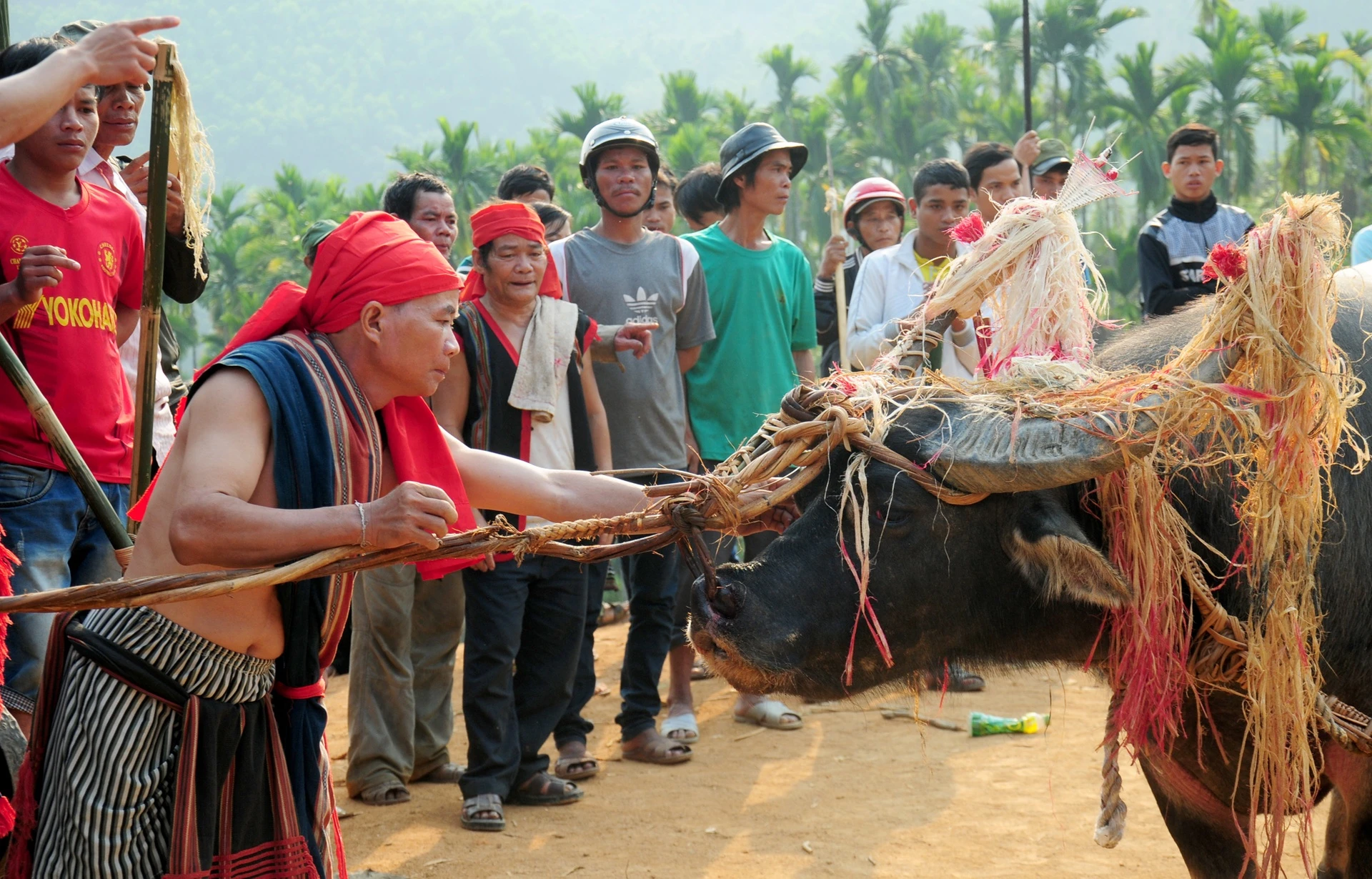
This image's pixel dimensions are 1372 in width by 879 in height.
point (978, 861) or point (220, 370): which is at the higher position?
point (220, 370)

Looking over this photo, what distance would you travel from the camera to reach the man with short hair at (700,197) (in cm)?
721

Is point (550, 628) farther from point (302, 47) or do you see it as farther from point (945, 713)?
point (302, 47)

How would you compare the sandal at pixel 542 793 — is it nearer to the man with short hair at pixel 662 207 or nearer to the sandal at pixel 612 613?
the man with short hair at pixel 662 207

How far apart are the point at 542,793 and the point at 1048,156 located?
5230mm

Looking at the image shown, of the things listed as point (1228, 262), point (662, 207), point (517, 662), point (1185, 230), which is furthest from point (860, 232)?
point (1228, 262)

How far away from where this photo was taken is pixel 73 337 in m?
3.34

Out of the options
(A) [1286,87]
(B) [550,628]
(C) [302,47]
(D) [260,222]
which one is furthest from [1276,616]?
(C) [302,47]

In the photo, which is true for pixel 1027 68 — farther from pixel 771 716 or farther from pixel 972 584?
pixel 972 584

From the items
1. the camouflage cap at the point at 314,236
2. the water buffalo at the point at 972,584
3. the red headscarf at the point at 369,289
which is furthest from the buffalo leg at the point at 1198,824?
the camouflage cap at the point at 314,236

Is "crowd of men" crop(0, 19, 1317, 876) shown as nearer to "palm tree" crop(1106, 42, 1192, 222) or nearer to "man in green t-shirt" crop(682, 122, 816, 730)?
"man in green t-shirt" crop(682, 122, 816, 730)

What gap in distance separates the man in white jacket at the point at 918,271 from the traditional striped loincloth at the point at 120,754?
308 centimetres

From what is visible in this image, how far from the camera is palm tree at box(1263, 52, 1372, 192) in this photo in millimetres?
40188

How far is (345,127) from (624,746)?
162624 mm

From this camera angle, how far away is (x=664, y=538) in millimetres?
2412
